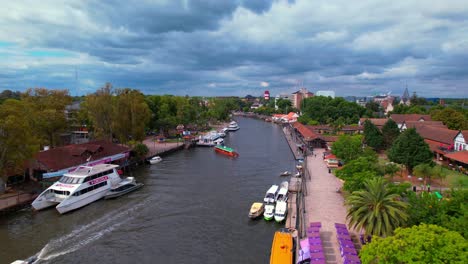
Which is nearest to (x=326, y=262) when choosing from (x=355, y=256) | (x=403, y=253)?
(x=355, y=256)

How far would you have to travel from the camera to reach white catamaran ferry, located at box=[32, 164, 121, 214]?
121 ft

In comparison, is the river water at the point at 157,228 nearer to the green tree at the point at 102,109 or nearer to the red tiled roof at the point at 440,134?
the green tree at the point at 102,109

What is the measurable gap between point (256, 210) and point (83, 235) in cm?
1886

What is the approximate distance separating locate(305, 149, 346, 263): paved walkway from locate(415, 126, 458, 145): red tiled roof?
29.4 metres

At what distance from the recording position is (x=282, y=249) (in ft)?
85.7

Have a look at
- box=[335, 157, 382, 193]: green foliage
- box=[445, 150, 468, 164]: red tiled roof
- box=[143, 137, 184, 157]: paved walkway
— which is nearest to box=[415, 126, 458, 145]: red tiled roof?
box=[445, 150, 468, 164]: red tiled roof

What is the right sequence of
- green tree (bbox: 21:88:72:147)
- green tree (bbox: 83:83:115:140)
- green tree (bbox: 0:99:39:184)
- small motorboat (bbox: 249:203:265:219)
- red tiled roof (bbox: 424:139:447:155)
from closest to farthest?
small motorboat (bbox: 249:203:265:219) → green tree (bbox: 0:99:39:184) → green tree (bbox: 21:88:72:147) → red tiled roof (bbox: 424:139:447:155) → green tree (bbox: 83:83:115:140)

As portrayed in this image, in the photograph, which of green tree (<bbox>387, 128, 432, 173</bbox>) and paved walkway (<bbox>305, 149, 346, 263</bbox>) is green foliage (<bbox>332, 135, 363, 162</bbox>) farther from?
green tree (<bbox>387, 128, 432, 173</bbox>)

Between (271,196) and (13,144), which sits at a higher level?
(13,144)

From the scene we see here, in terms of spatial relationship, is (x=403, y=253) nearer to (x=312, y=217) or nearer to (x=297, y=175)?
(x=312, y=217)

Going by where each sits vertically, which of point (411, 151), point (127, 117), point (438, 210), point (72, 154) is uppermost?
point (127, 117)

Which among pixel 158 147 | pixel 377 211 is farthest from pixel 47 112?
pixel 377 211

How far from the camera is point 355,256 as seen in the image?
922 inches

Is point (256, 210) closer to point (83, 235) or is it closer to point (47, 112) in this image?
point (83, 235)
